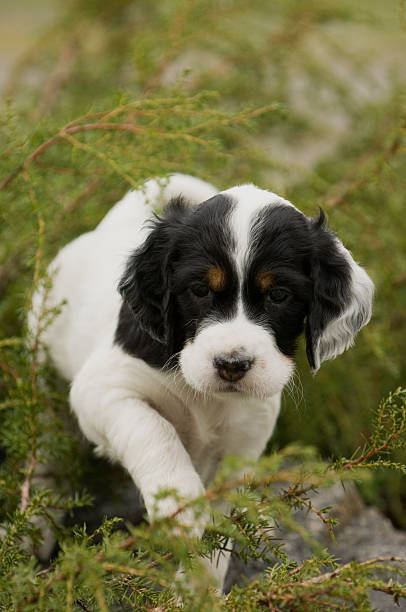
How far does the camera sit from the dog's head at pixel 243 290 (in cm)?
234

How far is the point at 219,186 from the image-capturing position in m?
3.54

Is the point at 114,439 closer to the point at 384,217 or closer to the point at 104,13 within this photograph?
the point at 384,217

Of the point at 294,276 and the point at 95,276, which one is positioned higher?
the point at 294,276

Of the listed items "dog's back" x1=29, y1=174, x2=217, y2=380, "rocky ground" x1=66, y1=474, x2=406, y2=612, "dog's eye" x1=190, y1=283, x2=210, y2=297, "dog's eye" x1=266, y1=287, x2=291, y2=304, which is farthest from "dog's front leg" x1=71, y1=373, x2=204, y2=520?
"rocky ground" x1=66, y1=474, x2=406, y2=612

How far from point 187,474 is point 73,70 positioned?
412 cm

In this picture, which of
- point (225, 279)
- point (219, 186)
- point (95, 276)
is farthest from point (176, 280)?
point (219, 186)

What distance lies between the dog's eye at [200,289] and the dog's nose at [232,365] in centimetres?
27

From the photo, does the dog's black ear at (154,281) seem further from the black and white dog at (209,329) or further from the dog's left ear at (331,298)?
the dog's left ear at (331,298)

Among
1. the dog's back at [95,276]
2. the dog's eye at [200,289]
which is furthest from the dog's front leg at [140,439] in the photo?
the dog's eye at [200,289]

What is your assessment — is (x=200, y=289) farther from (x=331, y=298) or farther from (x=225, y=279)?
(x=331, y=298)

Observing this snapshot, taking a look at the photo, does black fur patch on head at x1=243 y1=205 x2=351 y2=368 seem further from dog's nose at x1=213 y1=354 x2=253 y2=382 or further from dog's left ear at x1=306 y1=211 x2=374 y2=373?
dog's nose at x1=213 y1=354 x2=253 y2=382

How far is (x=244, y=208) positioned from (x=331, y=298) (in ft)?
1.43

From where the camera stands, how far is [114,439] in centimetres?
256

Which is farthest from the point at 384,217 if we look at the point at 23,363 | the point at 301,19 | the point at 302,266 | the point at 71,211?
the point at 23,363
